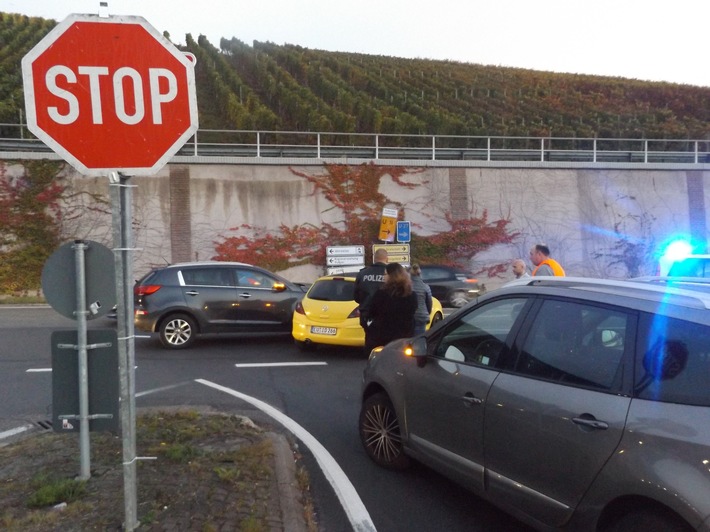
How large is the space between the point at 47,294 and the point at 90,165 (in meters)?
1.12

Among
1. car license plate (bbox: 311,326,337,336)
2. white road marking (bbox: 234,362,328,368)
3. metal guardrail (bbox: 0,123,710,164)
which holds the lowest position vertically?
white road marking (bbox: 234,362,328,368)

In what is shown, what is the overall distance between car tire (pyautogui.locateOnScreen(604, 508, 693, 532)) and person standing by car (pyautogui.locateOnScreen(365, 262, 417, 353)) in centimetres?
404

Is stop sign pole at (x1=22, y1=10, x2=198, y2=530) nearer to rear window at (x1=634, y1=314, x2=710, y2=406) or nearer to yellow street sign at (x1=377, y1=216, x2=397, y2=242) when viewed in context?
rear window at (x1=634, y1=314, x2=710, y2=406)

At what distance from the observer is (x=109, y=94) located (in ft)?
11.6

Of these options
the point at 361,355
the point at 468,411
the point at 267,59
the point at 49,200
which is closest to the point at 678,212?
the point at 361,355

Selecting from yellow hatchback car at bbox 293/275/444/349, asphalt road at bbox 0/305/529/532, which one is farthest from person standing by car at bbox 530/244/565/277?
yellow hatchback car at bbox 293/275/444/349

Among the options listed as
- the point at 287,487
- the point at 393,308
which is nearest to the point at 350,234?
the point at 393,308

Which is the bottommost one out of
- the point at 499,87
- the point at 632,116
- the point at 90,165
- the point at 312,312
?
the point at 312,312

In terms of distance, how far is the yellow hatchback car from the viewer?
10.9m

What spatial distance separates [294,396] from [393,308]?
2041 mm

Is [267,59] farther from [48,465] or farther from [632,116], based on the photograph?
[48,465]

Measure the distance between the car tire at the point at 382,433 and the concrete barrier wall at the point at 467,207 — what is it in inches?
803

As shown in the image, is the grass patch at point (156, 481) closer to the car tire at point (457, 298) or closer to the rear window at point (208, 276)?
the rear window at point (208, 276)

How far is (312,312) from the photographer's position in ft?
36.7
